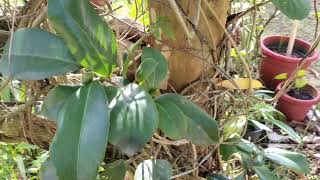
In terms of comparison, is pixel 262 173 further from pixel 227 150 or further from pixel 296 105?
pixel 296 105

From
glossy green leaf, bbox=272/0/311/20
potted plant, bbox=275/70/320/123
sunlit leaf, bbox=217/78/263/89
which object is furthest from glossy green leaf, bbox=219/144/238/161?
potted plant, bbox=275/70/320/123

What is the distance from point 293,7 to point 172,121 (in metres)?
0.23

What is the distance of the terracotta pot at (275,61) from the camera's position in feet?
5.77

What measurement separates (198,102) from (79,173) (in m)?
0.36

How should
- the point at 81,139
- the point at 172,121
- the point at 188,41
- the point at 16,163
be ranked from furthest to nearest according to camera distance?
the point at 16,163, the point at 188,41, the point at 172,121, the point at 81,139

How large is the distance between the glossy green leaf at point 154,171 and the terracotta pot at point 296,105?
3.32ft

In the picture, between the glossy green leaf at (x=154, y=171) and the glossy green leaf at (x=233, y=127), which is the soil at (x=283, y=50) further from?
the glossy green leaf at (x=154, y=171)

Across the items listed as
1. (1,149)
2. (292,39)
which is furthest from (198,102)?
(292,39)

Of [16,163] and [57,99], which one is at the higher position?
[57,99]

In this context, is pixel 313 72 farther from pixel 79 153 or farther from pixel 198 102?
pixel 79 153

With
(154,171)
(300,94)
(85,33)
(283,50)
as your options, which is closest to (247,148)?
(154,171)

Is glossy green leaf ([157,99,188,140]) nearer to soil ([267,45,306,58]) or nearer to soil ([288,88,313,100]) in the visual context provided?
soil ([288,88,313,100])

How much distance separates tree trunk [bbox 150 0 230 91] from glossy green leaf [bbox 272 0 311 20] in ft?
0.48

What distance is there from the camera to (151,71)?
652 millimetres
